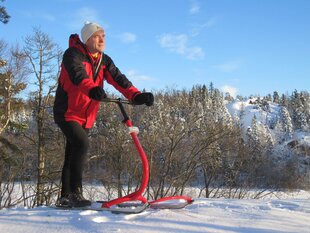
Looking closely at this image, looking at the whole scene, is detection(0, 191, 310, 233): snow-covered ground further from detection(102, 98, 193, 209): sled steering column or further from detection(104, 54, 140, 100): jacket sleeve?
detection(104, 54, 140, 100): jacket sleeve

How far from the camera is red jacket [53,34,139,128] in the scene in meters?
3.87

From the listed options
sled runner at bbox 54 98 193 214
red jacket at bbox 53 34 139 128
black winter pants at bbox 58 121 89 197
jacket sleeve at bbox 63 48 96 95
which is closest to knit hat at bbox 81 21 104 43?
red jacket at bbox 53 34 139 128

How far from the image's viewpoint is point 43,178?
21.2 m

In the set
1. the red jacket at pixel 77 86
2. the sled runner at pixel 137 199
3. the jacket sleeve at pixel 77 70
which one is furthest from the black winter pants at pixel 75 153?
the jacket sleeve at pixel 77 70

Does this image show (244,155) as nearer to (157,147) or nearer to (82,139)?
(157,147)

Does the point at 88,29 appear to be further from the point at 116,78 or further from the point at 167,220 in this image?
the point at 167,220

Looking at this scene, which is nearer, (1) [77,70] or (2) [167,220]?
(2) [167,220]

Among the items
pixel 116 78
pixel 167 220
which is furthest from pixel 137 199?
pixel 116 78

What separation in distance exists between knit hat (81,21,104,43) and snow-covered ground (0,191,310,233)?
76.6 inches

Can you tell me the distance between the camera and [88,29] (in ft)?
14.1

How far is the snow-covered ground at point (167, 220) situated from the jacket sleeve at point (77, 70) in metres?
1.22

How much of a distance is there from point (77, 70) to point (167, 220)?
174 centimetres

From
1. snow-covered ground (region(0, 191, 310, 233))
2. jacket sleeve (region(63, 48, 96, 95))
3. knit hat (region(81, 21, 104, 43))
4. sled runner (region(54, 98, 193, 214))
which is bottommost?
snow-covered ground (region(0, 191, 310, 233))

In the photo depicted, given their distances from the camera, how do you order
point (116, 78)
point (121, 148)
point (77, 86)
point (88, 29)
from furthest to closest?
point (121, 148), point (116, 78), point (88, 29), point (77, 86)
